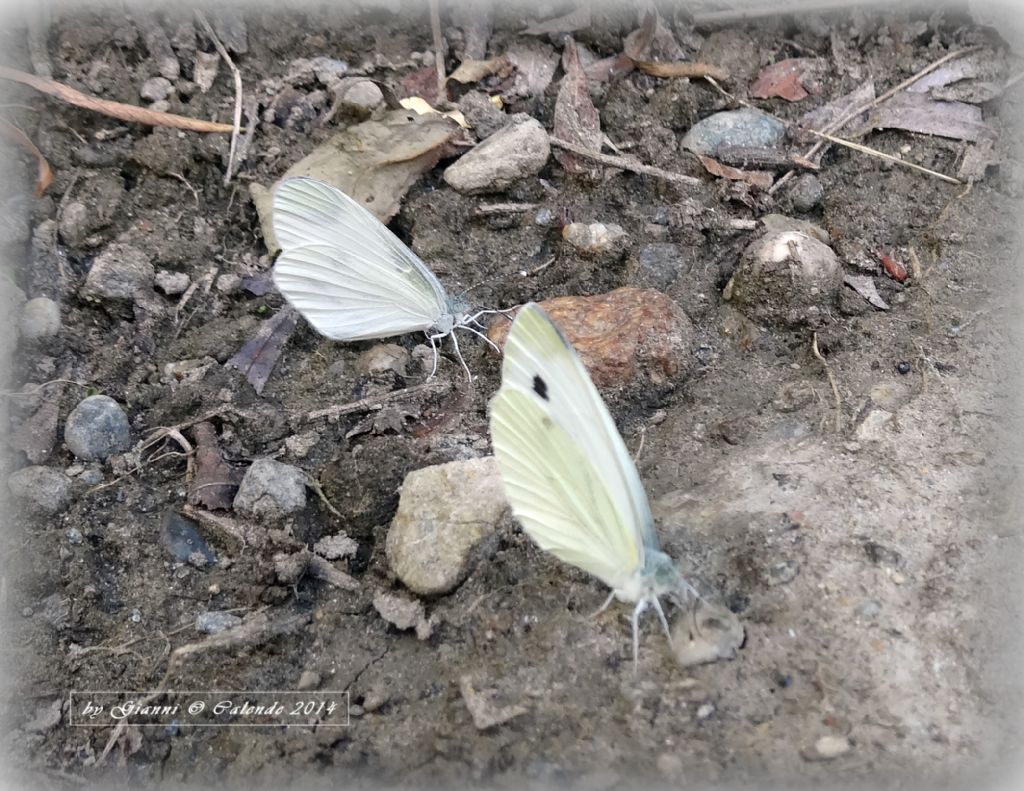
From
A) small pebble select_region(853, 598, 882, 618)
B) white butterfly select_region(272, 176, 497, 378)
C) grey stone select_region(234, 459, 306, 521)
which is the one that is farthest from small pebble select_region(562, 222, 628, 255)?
small pebble select_region(853, 598, 882, 618)

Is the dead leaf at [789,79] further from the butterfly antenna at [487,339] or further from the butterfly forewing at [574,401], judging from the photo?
the butterfly forewing at [574,401]

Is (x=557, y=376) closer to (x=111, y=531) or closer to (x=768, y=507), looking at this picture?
(x=768, y=507)

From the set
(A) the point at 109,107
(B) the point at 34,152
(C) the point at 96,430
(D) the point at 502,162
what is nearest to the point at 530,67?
(D) the point at 502,162

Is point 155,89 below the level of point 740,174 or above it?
below

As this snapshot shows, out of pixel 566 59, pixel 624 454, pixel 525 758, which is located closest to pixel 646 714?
pixel 525 758

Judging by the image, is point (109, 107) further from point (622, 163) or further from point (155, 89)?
point (622, 163)
